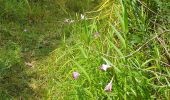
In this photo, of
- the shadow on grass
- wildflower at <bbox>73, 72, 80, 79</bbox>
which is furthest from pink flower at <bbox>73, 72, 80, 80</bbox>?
the shadow on grass

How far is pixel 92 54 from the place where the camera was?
3518 millimetres

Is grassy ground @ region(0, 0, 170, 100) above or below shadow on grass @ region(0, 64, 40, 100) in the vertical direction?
above

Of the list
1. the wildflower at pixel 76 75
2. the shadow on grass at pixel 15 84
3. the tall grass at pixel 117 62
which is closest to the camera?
the tall grass at pixel 117 62

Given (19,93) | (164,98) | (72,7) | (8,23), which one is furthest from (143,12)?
(72,7)

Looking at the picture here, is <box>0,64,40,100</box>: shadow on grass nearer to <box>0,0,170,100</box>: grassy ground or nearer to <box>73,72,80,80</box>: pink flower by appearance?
<box>0,0,170,100</box>: grassy ground

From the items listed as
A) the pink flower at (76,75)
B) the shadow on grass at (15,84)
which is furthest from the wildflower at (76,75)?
the shadow on grass at (15,84)

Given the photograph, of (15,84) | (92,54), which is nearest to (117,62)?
(92,54)

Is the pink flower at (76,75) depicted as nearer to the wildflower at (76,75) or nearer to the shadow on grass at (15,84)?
the wildflower at (76,75)

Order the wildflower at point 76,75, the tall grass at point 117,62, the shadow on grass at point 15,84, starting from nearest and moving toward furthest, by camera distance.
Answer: the tall grass at point 117,62 → the wildflower at point 76,75 → the shadow on grass at point 15,84

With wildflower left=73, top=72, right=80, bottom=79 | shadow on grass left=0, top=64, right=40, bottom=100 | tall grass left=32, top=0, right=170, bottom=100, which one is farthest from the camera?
shadow on grass left=0, top=64, right=40, bottom=100

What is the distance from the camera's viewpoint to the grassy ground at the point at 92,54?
3135mm

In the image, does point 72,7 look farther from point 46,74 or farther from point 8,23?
point 46,74

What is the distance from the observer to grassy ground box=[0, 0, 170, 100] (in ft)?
10.3

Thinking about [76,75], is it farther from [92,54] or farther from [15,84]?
[15,84]
